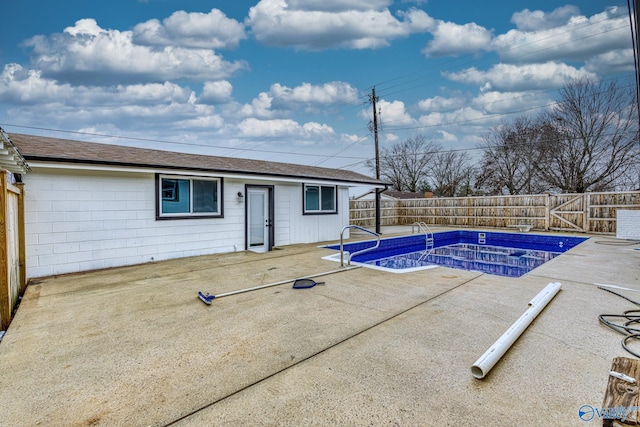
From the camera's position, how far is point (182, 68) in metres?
14.1

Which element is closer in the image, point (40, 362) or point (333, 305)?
point (40, 362)

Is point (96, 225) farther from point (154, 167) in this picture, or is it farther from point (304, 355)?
point (304, 355)

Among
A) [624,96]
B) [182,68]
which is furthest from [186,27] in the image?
[624,96]

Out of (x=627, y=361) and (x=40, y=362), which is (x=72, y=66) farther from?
(x=627, y=361)

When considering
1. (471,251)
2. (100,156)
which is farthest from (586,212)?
(100,156)

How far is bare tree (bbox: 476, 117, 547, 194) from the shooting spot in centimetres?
2388

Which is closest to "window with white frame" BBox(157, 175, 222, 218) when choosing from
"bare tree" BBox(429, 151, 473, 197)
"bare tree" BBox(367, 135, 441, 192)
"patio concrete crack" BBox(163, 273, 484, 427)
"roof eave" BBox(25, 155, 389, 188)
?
"roof eave" BBox(25, 155, 389, 188)

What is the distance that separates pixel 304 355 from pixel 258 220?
731 centimetres

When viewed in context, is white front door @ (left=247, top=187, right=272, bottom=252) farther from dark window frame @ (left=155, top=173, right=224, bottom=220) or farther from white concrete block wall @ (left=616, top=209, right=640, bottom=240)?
white concrete block wall @ (left=616, top=209, right=640, bottom=240)

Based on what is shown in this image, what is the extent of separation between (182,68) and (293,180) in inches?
333

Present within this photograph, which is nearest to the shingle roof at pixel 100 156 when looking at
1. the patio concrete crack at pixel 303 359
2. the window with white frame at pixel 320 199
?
the window with white frame at pixel 320 199

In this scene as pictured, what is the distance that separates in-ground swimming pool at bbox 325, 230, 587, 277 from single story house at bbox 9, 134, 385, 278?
2409 mm

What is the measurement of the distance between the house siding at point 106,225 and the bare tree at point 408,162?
82.9 ft

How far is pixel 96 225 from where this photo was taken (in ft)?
22.8
